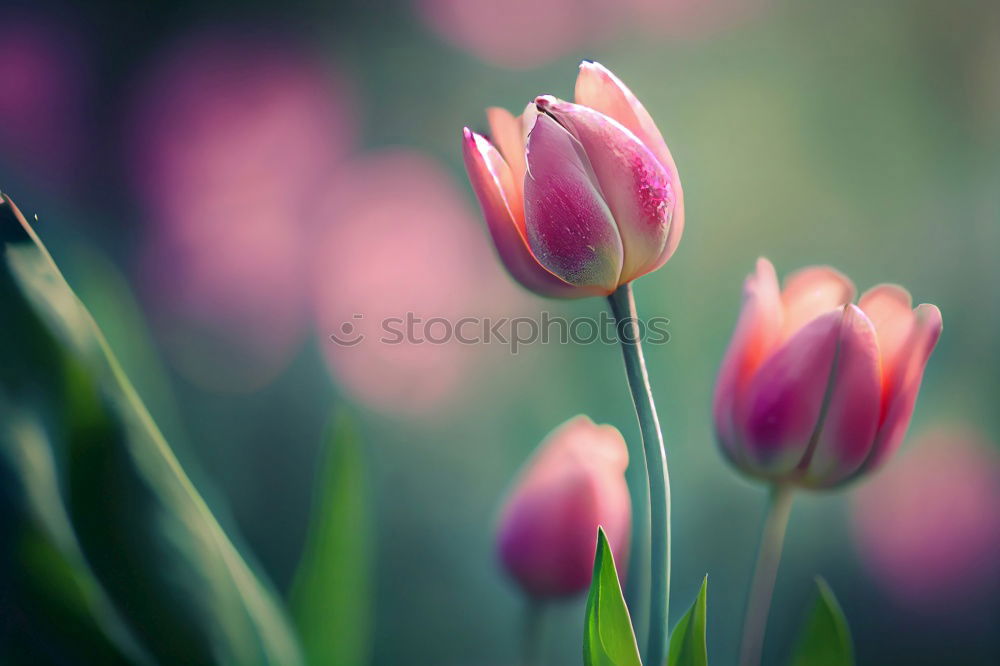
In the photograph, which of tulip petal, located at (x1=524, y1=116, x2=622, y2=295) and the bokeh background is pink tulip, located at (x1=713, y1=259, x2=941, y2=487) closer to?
tulip petal, located at (x1=524, y1=116, x2=622, y2=295)

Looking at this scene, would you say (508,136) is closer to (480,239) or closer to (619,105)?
(619,105)

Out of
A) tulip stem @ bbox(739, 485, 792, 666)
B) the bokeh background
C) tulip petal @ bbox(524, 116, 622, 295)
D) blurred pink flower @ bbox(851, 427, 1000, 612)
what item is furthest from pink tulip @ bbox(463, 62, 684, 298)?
blurred pink flower @ bbox(851, 427, 1000, 612)

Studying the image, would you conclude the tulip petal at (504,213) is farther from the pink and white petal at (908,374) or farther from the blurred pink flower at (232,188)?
the blurred pink flower at (232,188)

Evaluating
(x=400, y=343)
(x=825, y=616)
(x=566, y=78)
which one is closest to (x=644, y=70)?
(x=566, y=78)

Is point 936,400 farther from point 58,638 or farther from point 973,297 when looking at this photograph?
point 58,638

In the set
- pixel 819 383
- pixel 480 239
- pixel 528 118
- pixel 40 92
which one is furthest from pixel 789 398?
pixel 40 92

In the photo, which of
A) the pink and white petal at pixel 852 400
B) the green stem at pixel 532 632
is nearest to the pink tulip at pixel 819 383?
the pink and white petal at pixel 852 400

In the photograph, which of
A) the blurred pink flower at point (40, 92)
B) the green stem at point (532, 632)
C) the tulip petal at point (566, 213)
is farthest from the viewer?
the blurred pink flower at point (40, 92)
